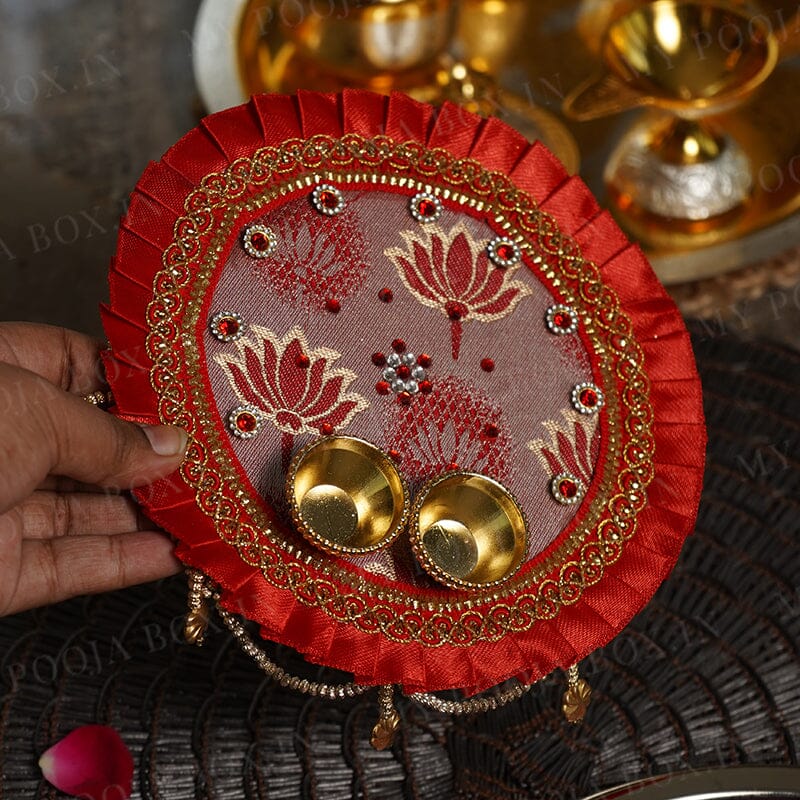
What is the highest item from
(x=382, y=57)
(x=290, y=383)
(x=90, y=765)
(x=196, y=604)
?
(x=382, y=57)

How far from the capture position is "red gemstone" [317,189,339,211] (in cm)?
65

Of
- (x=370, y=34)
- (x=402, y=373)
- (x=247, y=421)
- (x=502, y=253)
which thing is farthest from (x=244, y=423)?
(x=370, y=34)

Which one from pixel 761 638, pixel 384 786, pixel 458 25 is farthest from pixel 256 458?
pixel 458 25

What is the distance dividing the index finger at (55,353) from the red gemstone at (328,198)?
16 centimetres

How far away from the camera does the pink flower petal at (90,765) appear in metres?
0.61

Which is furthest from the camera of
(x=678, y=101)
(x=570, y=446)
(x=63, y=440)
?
(x=678, y=101)

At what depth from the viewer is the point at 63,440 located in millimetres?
555

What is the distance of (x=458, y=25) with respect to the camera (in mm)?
1140

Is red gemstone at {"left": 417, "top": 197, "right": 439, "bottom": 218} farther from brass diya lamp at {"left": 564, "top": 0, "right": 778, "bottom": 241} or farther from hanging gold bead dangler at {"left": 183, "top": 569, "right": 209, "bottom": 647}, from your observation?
brass diya lamp at {"left": 564, "top": 0, "right": 778, "bottom": 241}

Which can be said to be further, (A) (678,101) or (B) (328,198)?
(A) (678,101)

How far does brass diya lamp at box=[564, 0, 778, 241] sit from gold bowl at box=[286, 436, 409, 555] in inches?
20.4

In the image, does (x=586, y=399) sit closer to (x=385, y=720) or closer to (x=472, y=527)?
(x=472, y=527)

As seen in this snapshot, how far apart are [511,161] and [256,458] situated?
271mm

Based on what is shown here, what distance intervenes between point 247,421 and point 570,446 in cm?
20
